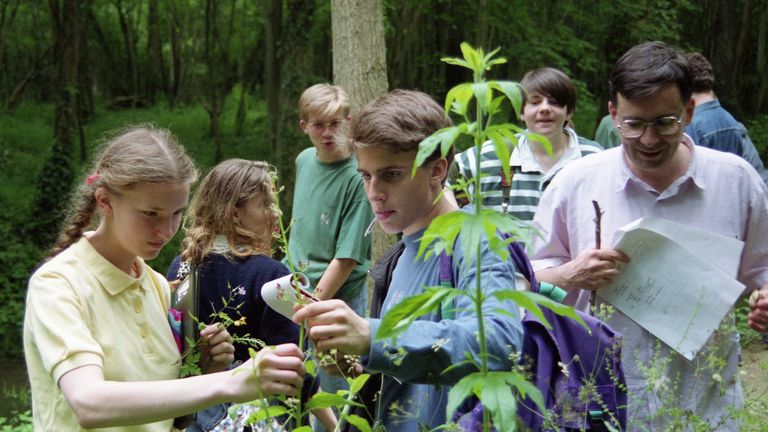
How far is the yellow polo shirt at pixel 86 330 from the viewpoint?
7.11 feet

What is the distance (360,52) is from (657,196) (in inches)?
171

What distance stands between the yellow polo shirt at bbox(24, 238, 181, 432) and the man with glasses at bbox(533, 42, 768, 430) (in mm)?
1362

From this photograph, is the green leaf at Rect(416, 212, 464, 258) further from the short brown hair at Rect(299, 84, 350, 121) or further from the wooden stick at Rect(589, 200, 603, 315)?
the short brown hair at Rect(299, 84, 350, 121)

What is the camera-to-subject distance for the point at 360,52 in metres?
6.98

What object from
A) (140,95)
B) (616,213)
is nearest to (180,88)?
(140,95)

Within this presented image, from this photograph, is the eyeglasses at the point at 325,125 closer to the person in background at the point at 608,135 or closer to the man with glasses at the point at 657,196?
the man with glasses at the point at 657,196

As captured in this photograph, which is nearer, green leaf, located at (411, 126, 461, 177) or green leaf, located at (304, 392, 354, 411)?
green leaf, located at (411, 126, 461, 177)

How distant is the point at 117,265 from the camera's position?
97.9 inches

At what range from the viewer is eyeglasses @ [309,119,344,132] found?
525cm

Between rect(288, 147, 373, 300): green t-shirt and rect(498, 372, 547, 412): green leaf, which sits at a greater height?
rect(498, 372, 547, 412): green leaf

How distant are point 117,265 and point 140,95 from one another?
32.9 m

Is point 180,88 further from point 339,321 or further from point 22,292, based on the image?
point 339,321

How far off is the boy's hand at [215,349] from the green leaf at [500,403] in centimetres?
119

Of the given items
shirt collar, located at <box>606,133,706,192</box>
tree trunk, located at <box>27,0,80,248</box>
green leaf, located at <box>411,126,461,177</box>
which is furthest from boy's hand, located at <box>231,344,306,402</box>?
tree trunk, located at <box>27,0,80,248</box>
